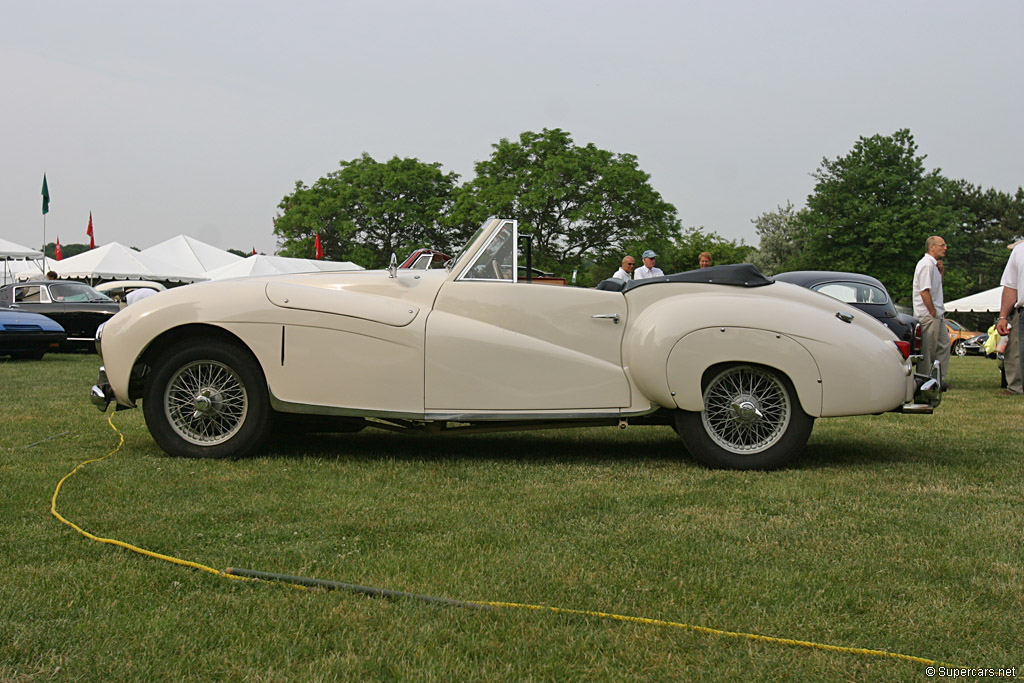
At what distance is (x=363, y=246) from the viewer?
61750 mm

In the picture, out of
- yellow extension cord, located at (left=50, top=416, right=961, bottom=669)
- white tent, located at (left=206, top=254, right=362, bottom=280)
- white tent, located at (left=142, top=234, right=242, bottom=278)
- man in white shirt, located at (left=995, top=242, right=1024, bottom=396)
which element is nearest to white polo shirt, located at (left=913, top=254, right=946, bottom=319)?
man in white shirt, located at (left=995, top=242, right=1024, bottom=396)

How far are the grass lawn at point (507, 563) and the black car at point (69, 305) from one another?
1321cm

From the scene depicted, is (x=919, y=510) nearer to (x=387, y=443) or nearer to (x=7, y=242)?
(x=387, y=443)

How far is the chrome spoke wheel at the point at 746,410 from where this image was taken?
5684mm

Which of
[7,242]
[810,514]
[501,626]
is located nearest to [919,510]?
[810,514]

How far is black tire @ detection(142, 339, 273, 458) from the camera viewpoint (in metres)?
5.83

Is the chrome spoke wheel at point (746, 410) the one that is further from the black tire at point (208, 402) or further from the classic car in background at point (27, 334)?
the classic car in background at point (27, 334)

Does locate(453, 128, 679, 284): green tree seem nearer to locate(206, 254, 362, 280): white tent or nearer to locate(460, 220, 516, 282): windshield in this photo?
locate(206, 254, 362, 280): white tent

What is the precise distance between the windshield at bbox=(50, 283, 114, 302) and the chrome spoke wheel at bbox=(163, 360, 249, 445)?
14.6 meters

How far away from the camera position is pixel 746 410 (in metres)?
5.66

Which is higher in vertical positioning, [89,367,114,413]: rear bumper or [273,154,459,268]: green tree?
[273,154,459,268]: green tree

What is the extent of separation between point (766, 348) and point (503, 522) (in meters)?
2.27

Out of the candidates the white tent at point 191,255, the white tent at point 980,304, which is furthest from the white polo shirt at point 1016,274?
the white tent at point 980,304

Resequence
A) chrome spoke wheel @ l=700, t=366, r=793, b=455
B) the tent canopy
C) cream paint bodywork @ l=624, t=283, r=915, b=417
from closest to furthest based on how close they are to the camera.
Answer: cream paint bodywork @ l=624, t=283, r=915, b=417 < chrome spoke wheel @ l=700, t=366, r=793, b=455 < the tent canopy
